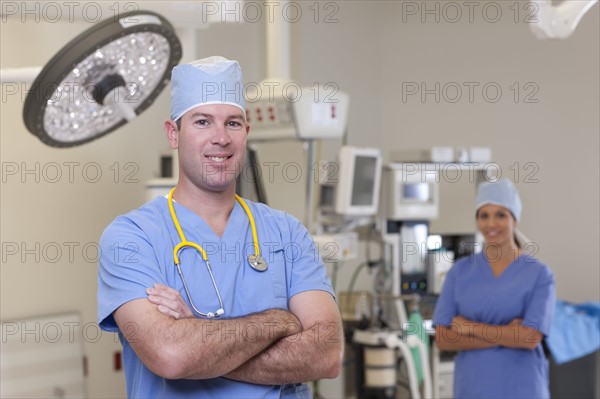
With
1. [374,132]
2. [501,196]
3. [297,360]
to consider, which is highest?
[374,132]

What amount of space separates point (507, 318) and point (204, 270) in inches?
53.6

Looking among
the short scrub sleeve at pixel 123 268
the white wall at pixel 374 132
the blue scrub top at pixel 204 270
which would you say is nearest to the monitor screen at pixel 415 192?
the white wall at pixel 374 132

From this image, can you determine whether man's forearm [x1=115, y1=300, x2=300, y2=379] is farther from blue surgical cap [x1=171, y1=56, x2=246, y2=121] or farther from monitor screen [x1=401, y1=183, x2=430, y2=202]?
monitor screen [x1=401, y1=183, x2=430, y2=202]

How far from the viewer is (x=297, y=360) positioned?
1.46 m

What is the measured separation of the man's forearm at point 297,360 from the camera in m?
1.45

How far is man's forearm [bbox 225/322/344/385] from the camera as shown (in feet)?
4.75

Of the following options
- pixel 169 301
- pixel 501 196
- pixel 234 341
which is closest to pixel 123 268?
pixel 169 301

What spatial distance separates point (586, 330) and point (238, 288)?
2.50 m

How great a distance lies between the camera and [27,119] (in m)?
1.92

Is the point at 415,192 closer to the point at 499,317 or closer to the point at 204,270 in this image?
the point at 499,317

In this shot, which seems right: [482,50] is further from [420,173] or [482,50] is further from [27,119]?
[27,119]

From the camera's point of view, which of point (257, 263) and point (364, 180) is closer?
point (257, 263)

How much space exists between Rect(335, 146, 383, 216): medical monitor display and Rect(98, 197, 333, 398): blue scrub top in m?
1.73

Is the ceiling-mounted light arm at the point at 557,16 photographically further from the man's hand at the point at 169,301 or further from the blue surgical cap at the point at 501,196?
the man's hand at the point at 169,301
